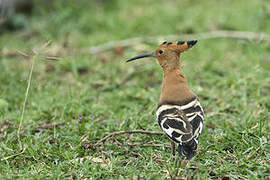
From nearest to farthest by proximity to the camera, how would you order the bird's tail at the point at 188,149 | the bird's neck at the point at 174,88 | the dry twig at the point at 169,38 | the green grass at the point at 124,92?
the bird's tail at the point at 188,149, the green grass at the point at 124,92, the bird's neck at the point at 174,88, the dry twig at the point at 169,38

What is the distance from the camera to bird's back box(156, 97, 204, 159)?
309 cm

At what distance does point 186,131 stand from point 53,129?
1.59 meters

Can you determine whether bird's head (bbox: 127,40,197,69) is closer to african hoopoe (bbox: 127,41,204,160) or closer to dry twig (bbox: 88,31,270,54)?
african hoopoe (bbox: 127,41,204,160)

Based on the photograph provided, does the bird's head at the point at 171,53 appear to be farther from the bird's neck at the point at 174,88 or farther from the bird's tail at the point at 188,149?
the bird's tail at the point at 188,149

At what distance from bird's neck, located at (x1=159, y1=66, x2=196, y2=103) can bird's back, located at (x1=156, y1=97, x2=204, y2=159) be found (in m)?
0.06

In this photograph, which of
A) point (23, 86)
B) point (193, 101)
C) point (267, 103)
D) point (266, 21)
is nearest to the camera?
point (193, 101)

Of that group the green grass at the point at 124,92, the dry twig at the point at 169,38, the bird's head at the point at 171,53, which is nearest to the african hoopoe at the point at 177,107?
the bird's head at the point at 171,53

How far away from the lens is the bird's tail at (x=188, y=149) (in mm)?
3078

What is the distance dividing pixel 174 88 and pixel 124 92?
1533 millimetres

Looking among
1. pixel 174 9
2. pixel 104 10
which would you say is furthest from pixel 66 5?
pixel 174 9

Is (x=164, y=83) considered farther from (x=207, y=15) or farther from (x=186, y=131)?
(x=207, y=15)

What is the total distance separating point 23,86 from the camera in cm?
519

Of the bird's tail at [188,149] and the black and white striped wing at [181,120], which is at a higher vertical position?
the black and white striped wing at [181,120]

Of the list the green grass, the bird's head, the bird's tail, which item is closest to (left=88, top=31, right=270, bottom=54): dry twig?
the green grass
